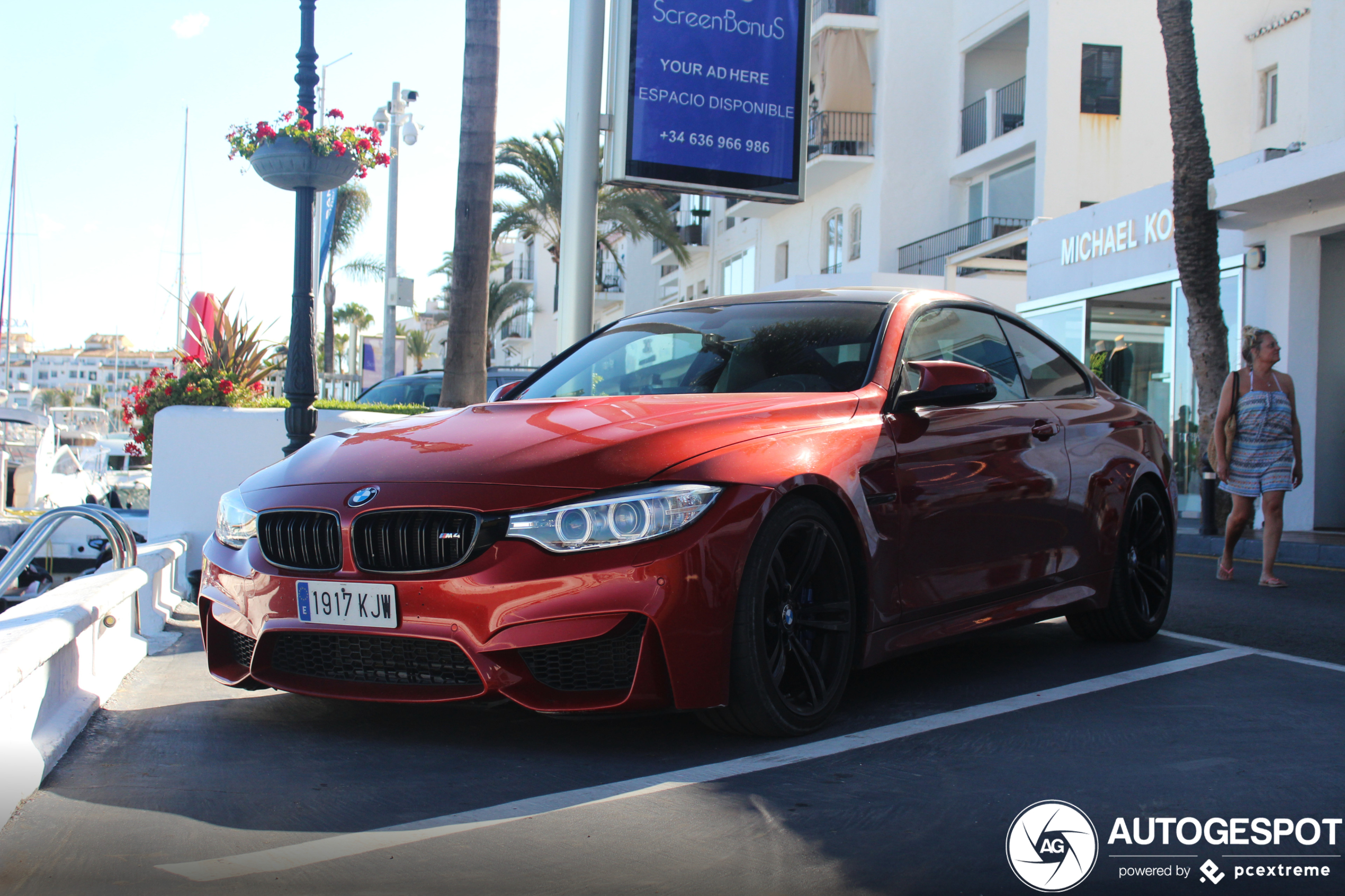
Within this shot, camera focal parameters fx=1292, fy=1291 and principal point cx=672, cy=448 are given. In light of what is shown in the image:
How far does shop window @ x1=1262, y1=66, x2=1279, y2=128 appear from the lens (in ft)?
79.7

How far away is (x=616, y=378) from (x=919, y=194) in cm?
2677

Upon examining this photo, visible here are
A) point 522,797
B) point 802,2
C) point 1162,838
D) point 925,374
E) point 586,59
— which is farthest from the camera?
point 802,2

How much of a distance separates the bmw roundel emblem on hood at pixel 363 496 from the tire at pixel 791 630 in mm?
1111

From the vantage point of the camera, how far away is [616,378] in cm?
507

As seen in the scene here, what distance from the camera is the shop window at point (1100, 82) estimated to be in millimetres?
24969

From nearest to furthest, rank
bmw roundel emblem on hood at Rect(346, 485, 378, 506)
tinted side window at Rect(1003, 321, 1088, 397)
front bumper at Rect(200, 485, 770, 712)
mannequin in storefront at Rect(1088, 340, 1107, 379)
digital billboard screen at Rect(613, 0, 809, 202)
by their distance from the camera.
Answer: front bumper at Rect(200, 485, 770, 712) → bmw roundel emblem on hood at Rect(346, 485, 378, 506) → tinted side window at Rect(1003, 321, 1088, 397) → digital billboard screen at Rect(613, 0, 809, 202) → mannequin in storefront at Rect(1088, 340, 1107, 379)

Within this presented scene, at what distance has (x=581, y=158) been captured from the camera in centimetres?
1059

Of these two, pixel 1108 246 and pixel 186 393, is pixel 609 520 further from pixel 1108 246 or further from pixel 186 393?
pixel 1108 246

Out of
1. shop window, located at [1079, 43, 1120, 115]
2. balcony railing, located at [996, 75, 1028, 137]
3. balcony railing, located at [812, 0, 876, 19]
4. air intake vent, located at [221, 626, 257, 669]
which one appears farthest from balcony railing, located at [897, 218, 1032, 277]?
air intake vent, located at [221, 626, 257, 669]

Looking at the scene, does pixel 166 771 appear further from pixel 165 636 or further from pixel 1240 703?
pixel 1240 703

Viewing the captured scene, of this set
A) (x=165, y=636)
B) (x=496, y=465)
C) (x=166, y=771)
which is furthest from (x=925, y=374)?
(x=165, y=636)

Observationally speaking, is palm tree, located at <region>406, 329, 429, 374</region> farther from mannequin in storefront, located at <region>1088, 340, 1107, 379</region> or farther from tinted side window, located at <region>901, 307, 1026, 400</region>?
tinted side window, located at <region>901, 307, 1026, 400</region>

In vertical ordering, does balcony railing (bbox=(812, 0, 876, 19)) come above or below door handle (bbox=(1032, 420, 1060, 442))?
above

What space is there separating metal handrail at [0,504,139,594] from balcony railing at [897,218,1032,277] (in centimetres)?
2412
